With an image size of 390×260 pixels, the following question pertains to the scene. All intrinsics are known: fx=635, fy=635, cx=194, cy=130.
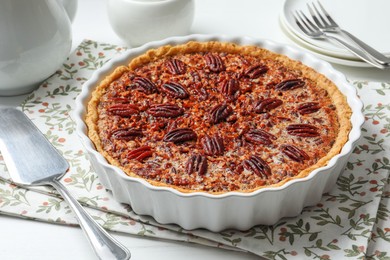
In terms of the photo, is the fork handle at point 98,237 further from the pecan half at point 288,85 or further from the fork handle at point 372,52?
the fork handle at point 372,52

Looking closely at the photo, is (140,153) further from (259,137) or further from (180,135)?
(259,137)

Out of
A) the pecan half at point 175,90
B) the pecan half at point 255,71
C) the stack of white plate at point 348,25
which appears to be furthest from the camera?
the stack of white plate at point 348,25

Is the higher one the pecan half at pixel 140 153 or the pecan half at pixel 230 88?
the pecan half at pixel 230 88

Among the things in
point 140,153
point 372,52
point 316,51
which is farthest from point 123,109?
point 372,52

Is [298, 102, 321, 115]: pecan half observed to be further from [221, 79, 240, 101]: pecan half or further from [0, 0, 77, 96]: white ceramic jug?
[0, 0, 77, 96]: white ceramic jug

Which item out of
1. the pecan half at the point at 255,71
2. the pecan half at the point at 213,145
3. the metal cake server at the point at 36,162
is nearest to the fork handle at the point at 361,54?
the pecan half at the point at 255,71

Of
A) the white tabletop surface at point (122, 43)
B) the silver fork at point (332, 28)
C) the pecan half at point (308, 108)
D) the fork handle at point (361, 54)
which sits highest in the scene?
the silver fork at point (332, 28)

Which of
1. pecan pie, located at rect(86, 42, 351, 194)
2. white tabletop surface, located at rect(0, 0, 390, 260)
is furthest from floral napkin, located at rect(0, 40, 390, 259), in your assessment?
pecan pie, located at rect(86, 42, 351, 194)
